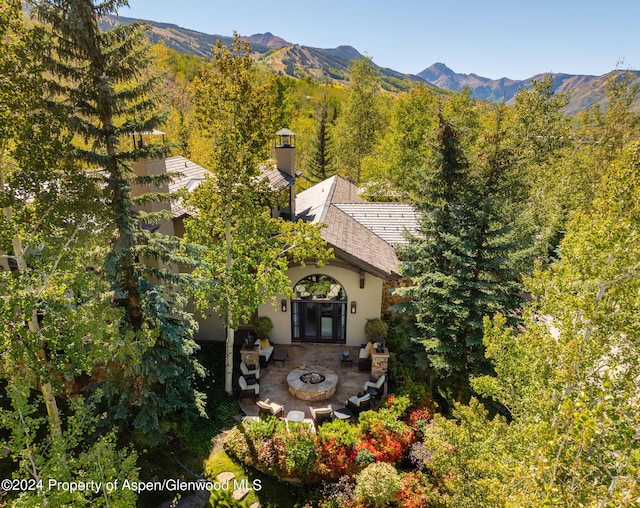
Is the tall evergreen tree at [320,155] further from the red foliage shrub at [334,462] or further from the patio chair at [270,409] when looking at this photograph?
the red foliage shrub at [334,462]

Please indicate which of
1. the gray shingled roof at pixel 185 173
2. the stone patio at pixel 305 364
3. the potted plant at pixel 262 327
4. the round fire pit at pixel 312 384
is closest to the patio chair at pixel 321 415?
the stone patio at pixel 305 364

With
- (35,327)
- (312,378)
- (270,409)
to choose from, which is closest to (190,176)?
(312,378)

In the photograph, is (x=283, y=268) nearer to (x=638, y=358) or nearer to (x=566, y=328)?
(x=566, y=328)

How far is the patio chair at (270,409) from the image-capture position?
13239mm

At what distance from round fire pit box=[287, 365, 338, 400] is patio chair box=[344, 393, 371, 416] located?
40.6 inches

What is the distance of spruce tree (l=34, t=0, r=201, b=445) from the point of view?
28.8ft

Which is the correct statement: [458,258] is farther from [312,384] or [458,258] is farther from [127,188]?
[127,188]

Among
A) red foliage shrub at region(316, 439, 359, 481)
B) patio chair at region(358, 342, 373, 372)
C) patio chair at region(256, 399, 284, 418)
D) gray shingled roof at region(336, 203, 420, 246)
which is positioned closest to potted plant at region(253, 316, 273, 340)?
patio chair at region(256, 399, 284, 418)

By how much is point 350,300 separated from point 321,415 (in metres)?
5.59

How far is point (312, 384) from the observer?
574 inches

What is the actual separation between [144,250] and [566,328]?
10487 mm

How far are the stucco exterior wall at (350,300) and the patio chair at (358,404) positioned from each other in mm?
4120

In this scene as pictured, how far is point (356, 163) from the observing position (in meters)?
44.2

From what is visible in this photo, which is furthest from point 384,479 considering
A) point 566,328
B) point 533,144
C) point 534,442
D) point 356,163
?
point 356,163
